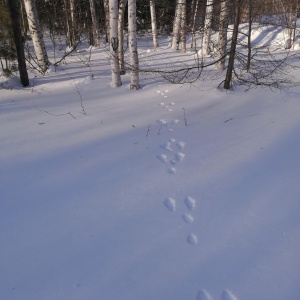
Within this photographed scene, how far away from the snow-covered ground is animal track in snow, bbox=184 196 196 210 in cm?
1

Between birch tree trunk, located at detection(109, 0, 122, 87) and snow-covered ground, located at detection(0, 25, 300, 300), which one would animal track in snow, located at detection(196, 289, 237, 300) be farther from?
birch tree trunk, located at detection(109, 0, 122, 87)

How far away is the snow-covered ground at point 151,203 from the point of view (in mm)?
2039

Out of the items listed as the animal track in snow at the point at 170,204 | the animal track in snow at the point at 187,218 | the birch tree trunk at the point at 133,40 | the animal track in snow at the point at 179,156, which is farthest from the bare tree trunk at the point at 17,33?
the animal track in snow at the point at 187,218

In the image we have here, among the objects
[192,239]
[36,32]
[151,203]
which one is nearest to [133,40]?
[36,32]

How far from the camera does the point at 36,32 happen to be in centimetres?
826

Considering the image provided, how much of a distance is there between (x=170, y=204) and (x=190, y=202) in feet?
0.69

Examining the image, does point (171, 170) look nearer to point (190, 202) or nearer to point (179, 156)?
point (179, 156)

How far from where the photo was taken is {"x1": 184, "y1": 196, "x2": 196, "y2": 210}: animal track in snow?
2.79 meters

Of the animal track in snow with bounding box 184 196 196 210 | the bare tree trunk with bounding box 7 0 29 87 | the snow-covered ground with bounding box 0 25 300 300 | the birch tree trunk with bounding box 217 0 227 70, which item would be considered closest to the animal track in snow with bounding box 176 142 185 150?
the snow-covered ground with bounding box 0 25 300 300

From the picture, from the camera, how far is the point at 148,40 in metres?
20.4

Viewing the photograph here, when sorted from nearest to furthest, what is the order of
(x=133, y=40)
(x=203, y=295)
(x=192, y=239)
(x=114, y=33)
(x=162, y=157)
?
(x=203, y=295) → (x=192, y=239) → (x=162, y=157) → (x=114, y=33) → (x=133, y=40)

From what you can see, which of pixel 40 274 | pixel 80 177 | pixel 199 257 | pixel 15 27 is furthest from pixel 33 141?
pixel 15 27

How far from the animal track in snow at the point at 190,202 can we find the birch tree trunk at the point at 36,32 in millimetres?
7386

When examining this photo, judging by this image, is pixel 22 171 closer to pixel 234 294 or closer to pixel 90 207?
pixel 90 207
